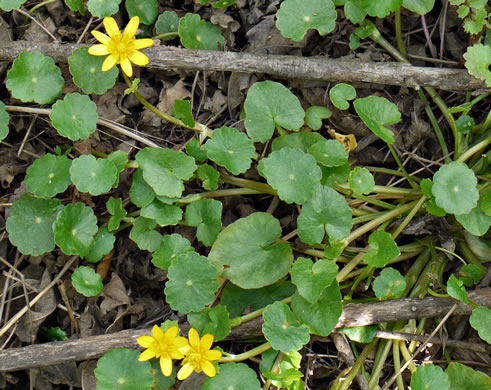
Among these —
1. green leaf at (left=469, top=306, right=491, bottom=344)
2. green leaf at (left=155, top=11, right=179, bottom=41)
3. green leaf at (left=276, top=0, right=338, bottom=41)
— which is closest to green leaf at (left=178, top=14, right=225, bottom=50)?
green leaf at (left=155, top=11, right=179, bottom=41)

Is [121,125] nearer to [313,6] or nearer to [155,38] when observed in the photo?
[155,38]

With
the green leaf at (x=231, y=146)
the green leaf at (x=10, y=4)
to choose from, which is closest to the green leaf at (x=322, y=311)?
the green leaf at (x=231, y=146)

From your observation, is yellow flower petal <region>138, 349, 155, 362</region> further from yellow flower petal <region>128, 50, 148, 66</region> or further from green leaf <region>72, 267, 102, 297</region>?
yellow flower petal <region>128, 50, 148, 66</region>

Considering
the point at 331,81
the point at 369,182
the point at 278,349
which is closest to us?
the point at 278,349

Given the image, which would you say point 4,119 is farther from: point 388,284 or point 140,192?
point 388,284

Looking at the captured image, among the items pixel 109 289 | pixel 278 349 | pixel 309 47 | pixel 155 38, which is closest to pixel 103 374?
pixel 109 289

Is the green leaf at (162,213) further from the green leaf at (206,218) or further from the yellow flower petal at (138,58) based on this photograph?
the yellow flower petal at (138,58)
